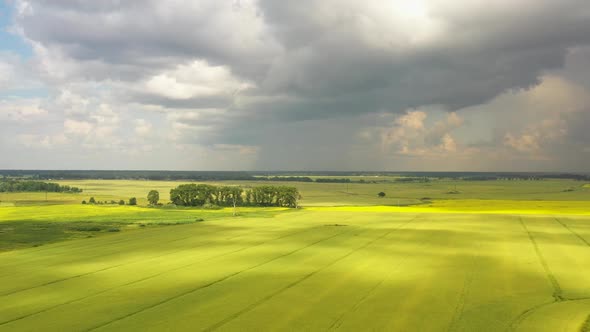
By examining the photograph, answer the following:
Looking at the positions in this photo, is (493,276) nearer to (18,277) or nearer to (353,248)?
(353,248)

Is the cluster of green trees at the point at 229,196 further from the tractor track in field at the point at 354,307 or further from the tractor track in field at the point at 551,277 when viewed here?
the tractor track in field at the point at 354,307

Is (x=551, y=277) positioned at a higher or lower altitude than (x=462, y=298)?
lower

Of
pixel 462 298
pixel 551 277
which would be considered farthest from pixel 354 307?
pixel 551 277

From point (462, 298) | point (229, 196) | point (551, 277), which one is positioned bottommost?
point (551, 277)

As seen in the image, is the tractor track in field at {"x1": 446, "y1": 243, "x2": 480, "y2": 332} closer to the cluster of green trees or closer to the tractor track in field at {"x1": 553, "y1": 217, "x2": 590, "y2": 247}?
the tractor track in field at {"x1": 553, "y1": 217, "x2": 590, "y2": 247}

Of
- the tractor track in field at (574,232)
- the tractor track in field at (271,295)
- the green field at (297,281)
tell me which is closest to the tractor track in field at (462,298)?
the green field at (297,281)

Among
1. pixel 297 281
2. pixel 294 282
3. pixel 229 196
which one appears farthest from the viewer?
pixel 229 196

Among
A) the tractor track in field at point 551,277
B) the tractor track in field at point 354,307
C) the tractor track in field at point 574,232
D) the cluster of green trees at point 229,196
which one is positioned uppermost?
the cluster of green trees at point 229,196

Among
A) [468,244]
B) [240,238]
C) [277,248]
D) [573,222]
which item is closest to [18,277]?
[277,248]

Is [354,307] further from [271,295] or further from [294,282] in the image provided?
[294,282]
